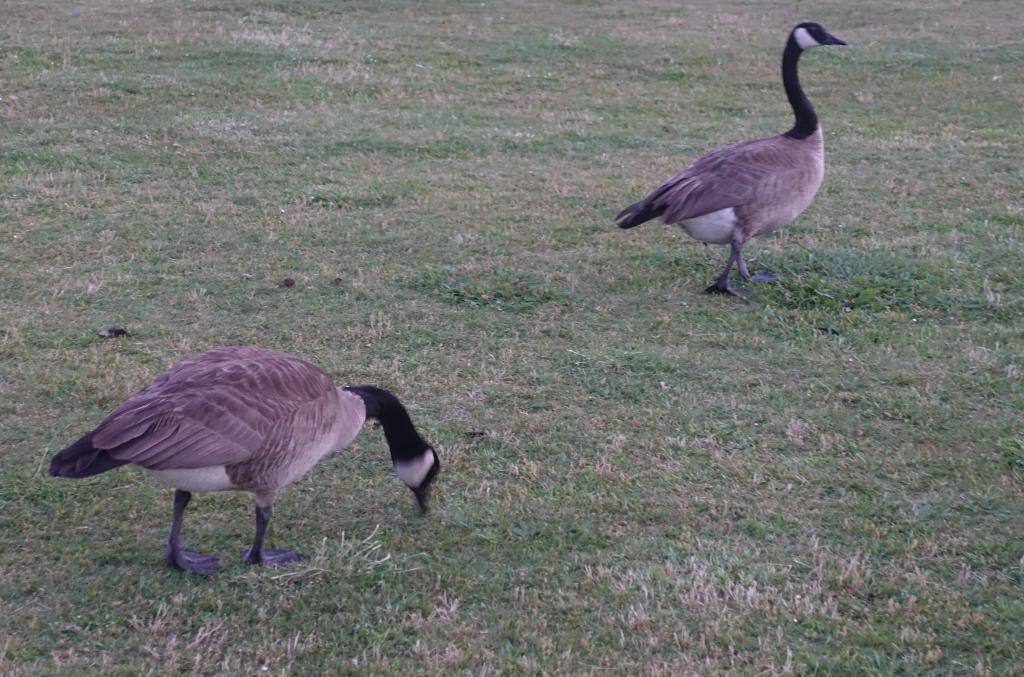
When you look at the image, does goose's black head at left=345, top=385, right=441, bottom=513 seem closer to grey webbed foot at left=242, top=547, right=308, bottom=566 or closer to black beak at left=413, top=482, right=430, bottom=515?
black beak at left=413, top=482, right=430, bottom=515

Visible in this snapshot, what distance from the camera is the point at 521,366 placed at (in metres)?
6.30

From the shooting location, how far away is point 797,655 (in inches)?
149

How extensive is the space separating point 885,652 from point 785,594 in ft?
1.53

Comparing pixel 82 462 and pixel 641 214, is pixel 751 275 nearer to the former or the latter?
pixel 641 214

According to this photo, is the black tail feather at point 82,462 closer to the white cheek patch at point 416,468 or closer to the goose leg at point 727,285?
the white cheek patch at point 416,468

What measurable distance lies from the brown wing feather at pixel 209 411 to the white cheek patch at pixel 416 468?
47cm

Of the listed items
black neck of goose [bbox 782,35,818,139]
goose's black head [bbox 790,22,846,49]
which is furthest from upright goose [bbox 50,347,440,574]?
goose's black head [bbox 790,22,846,49]

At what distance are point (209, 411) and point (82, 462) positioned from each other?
480mm

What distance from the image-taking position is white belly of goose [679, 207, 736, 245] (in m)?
7.36

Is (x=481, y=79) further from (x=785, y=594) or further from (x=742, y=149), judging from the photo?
(x=785, y=594)

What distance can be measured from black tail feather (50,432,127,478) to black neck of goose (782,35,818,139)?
581 cm

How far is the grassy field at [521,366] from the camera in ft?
13.1

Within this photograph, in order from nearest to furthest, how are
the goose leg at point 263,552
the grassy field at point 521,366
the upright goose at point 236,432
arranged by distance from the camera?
the upright goose at point 236,432 → the grassy field at point 521,366 → the goose leg at point 263,552

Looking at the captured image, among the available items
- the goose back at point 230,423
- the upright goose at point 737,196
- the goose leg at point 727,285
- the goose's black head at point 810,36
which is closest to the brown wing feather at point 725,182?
the upright goose at point 737,196
